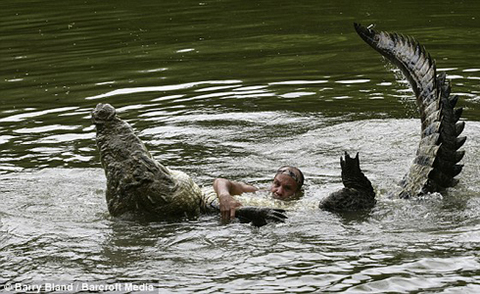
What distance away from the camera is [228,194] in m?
7.43

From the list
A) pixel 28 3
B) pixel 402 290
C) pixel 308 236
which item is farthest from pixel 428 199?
pixel 28 3

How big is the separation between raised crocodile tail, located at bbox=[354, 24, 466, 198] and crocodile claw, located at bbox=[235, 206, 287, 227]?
1131mm

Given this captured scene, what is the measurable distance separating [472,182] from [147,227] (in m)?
2.90

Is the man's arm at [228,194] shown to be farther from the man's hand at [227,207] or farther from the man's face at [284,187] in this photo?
the man's face at [284,187]

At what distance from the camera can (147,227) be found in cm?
727

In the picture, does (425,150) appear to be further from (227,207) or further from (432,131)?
(227,207)

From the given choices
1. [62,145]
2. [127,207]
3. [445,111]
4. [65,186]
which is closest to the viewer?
[127,207]

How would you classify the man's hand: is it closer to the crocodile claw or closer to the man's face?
the crocodile claw

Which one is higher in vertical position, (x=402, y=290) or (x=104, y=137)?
(x=104, y=137)

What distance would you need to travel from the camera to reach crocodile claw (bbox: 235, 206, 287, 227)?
714 centimetres

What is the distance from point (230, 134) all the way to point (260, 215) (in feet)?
10.8

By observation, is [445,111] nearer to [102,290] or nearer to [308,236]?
[308,236]

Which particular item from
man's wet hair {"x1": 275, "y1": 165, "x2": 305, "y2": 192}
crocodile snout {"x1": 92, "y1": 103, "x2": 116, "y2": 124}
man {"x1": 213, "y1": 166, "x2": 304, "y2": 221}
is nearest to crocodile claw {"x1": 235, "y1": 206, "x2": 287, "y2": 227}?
man {"x1": 213, "y1": 166, "x2": 304, "y2": 221}

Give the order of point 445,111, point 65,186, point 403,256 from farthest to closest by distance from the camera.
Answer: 1. point 65,186
2. point 445,111
3. point 403,256
